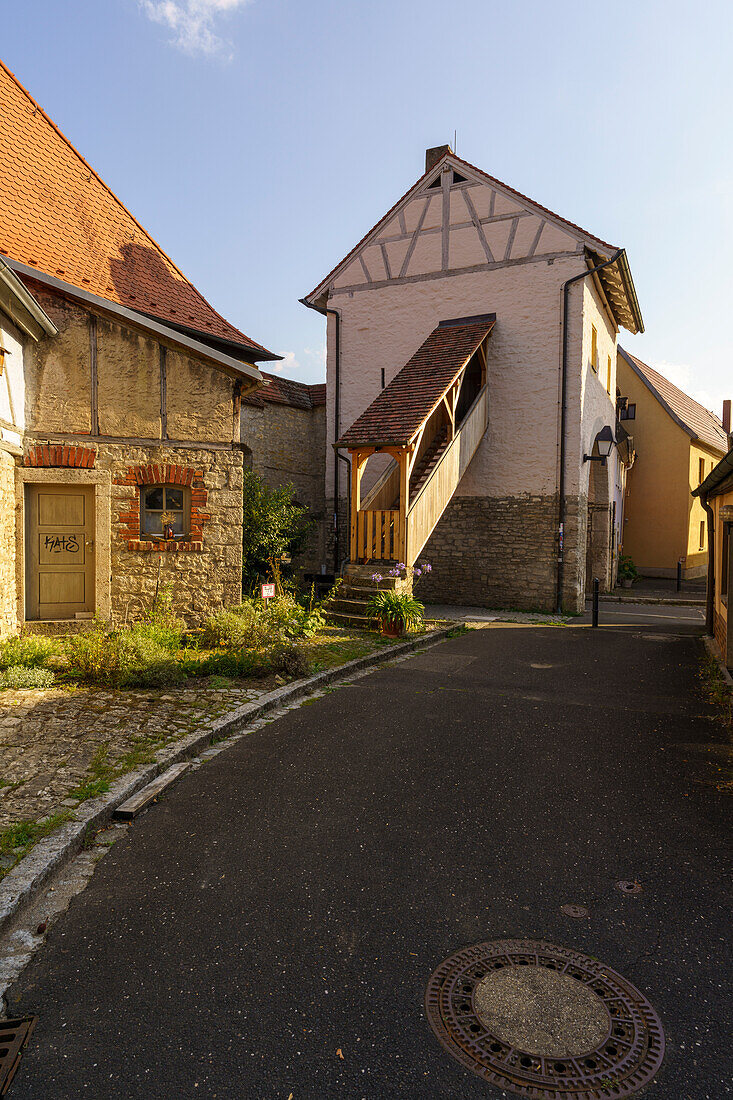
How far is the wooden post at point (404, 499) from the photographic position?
40.2 ft

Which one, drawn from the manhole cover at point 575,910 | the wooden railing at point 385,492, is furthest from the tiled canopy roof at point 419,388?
the manhole cover at point 575,910

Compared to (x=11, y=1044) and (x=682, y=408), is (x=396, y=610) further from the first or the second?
(x=682, y=408)

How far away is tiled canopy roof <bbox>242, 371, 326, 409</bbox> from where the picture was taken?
1795 cm

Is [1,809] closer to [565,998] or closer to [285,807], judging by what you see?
[285,807]

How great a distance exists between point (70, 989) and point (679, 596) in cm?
1910

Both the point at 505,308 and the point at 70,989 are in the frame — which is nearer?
the point at 70,989

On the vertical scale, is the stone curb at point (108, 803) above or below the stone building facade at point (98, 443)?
below

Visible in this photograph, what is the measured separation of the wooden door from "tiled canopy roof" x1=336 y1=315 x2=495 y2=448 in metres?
5.05

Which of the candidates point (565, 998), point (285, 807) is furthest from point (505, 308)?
point (565, 998)

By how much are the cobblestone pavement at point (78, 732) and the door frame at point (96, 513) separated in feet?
8.70

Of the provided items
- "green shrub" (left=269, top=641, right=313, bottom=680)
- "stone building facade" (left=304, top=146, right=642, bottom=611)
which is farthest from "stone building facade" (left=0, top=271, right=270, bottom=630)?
"stone building facade" (left=304, top=146, right=642, bottom=611)

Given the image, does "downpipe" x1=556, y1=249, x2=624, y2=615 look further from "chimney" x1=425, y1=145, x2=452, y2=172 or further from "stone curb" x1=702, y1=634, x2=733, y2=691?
"chimney" x1=425, y1=145, x2=452, y2=172

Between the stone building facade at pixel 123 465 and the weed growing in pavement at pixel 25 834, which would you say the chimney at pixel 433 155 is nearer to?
the stone building facade at pixel 123 465

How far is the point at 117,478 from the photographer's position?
9617 mm
